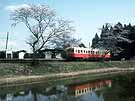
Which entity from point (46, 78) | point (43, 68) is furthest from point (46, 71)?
point (46, 78)

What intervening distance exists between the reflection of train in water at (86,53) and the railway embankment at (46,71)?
153 inches

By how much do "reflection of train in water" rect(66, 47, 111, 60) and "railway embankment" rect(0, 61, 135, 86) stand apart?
3.89 meters

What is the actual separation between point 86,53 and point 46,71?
61.1ft

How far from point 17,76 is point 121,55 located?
41614 mm

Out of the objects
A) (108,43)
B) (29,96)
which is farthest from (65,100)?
(108,43)

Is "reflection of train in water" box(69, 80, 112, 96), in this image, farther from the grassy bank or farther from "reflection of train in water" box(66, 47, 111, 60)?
"reflection of train in water" box(66, 47, 111, 60)

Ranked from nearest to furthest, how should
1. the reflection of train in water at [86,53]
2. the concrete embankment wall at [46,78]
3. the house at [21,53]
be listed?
the concrete embankment wall at [46,78] → the reflection of train in water at [86,53] → the house at [21,53]

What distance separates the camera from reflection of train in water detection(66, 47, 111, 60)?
53.0 m

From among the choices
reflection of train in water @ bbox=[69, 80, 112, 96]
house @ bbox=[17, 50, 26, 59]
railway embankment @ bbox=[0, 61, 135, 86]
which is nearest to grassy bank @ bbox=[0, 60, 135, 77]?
railway embankment @ bbox=[0, 61, 135, 86]

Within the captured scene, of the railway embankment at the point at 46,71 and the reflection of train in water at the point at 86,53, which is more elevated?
the reflection of train in water at the point at 86,53

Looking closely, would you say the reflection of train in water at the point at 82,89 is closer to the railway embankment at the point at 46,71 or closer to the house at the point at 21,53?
the railway embankment at the point at 46,71

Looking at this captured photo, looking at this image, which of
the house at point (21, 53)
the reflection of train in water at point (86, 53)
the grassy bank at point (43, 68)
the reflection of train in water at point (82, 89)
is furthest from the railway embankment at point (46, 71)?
the house at point (21, 53)

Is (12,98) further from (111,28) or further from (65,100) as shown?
(111,28)

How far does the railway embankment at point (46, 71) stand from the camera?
33.4 metres
